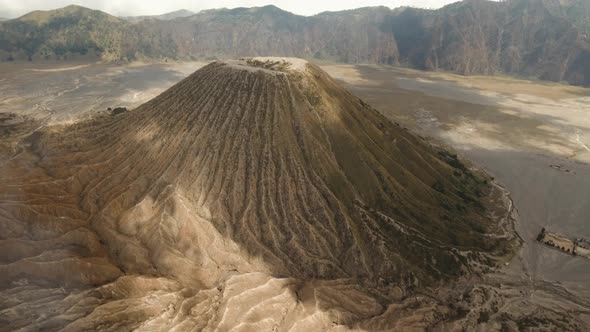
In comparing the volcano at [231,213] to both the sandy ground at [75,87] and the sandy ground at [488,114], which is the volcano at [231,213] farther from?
the sandy ground at [75,87]

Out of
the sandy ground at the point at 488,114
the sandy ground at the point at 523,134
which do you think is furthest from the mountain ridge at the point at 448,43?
the sandy ground at the point at 523,134

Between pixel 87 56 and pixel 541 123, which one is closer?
pixel 541 123

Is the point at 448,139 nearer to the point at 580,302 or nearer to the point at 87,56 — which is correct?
the point at 580,302

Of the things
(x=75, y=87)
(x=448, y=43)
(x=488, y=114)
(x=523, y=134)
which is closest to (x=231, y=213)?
(x=523, y=134)

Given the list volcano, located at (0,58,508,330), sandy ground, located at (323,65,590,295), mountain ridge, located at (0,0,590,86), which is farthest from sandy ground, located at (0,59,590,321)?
mountain ridge, located at (0,0,590,86)

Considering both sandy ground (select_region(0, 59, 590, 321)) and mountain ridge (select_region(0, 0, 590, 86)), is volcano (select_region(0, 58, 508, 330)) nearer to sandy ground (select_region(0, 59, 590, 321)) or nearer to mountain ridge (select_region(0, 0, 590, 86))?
sandy ground (select_region(0, 59, 590, 321))

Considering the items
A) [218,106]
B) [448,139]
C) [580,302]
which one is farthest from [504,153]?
[218,106]
